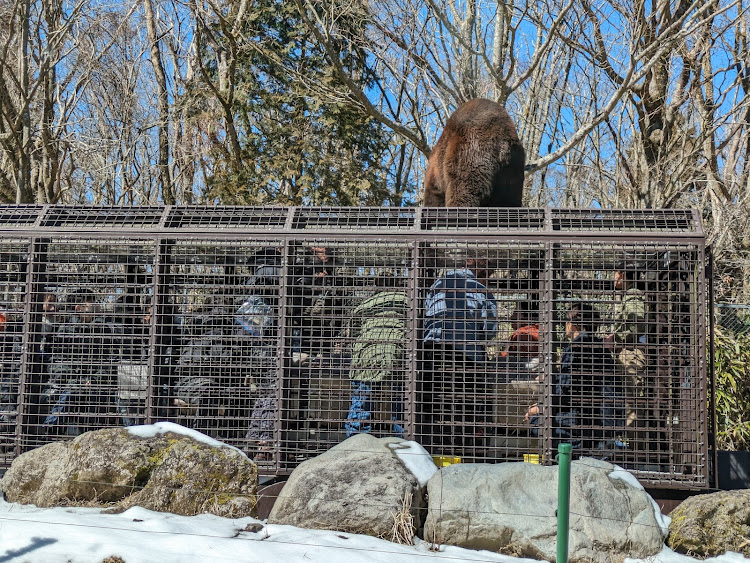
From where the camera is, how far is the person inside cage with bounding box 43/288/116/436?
6.57 metres

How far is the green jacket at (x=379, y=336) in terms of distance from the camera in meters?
6.34

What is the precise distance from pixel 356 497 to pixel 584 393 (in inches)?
77.1

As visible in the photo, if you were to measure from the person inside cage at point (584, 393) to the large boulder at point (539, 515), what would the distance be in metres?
0.62

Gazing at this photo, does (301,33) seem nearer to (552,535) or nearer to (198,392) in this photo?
(198,392)

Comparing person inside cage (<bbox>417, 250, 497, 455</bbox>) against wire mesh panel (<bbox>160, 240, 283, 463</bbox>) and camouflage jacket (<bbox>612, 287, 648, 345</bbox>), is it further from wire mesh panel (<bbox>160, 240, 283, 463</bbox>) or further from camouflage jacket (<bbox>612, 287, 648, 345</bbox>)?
wire mesh panel (<bbox>160, 240, 283, 463</bbox>)

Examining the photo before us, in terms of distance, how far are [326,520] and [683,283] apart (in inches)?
126

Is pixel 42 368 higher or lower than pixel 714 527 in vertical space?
higher

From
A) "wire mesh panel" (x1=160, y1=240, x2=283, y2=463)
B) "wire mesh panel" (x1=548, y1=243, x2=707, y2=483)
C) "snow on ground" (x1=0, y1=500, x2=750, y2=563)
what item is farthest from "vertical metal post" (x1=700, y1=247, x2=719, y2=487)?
"wire mesh panel" (x1=160, y1=240, x2=283, y2=463)

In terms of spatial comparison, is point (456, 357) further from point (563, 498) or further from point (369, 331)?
point (563, 498)

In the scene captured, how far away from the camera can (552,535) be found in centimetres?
530

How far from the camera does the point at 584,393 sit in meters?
6.20

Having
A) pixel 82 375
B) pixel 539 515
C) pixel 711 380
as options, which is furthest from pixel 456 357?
pixel 82 375

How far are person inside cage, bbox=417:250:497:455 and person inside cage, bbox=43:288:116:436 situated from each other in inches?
99.0

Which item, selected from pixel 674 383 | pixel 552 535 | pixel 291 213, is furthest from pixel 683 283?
pixel 291 213
